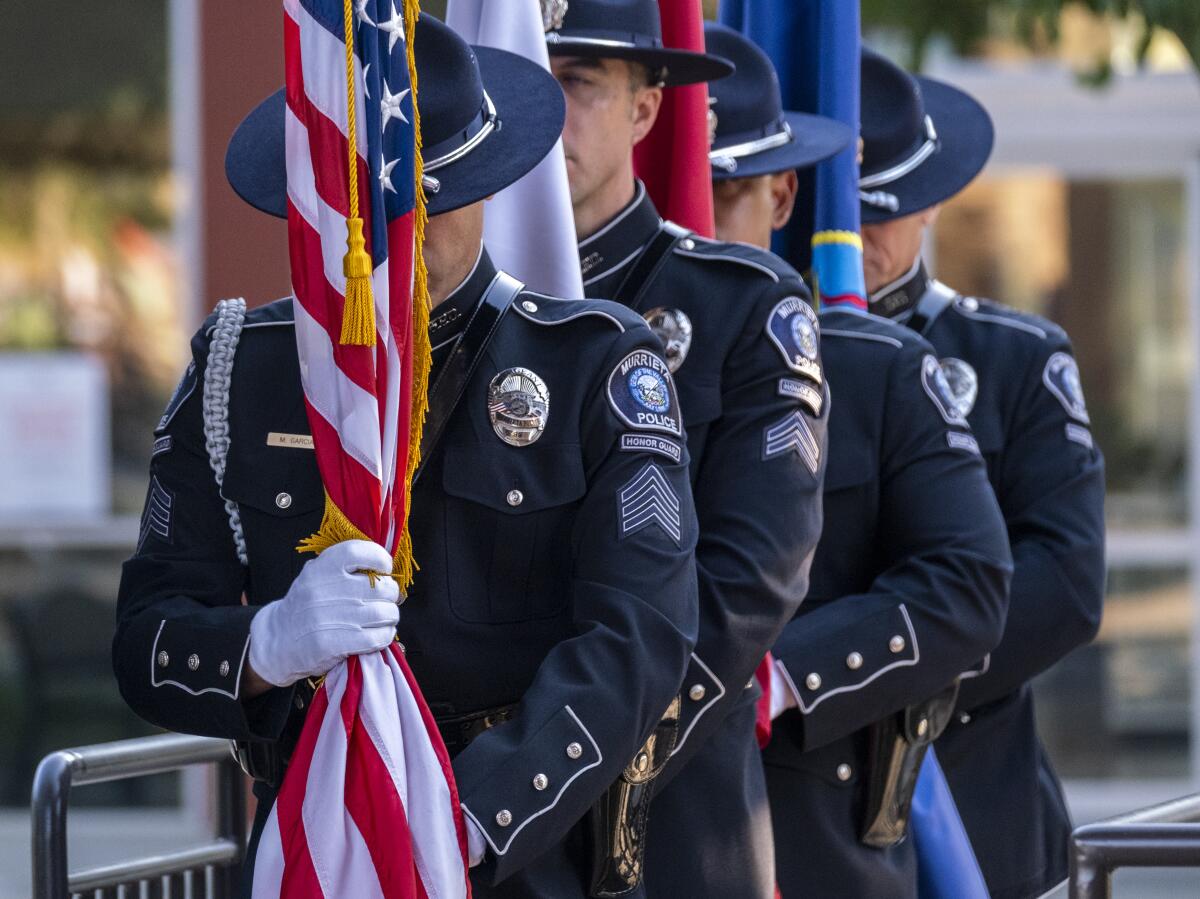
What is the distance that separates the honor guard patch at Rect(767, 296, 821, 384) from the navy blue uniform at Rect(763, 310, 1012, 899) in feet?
1.31

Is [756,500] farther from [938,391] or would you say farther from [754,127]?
[754,127]

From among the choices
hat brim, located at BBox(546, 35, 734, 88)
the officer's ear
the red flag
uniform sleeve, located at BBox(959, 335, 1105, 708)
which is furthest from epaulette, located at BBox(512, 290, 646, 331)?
uniform sleeve, located at BBox(959, 335, 1105, 708)

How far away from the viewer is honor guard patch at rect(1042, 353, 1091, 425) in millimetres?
3967

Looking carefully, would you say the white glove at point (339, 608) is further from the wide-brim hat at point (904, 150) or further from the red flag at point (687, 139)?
the wide-brim hat at point (904, 150)

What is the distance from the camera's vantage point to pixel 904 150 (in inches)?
166

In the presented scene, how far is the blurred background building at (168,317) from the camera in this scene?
24.1ft

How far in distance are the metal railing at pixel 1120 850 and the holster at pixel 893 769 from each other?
3.48ft

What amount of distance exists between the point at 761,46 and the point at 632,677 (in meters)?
1.92

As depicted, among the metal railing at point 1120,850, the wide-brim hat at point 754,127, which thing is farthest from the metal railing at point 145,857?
the metal railing at point 1120,850

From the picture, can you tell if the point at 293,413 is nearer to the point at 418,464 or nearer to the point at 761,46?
the point at 418,464

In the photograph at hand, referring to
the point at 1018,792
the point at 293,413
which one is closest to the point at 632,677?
the point at 293,413

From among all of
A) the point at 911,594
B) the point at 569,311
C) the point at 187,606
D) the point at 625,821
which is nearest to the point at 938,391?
the point at 911,594

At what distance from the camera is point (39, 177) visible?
24.6 feet

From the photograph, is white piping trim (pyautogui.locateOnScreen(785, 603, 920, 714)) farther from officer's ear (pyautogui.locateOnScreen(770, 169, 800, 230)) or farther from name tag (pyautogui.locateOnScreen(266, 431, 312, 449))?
name tag (pyautogui.locateOnScreen(266, 431, 312, 449))
